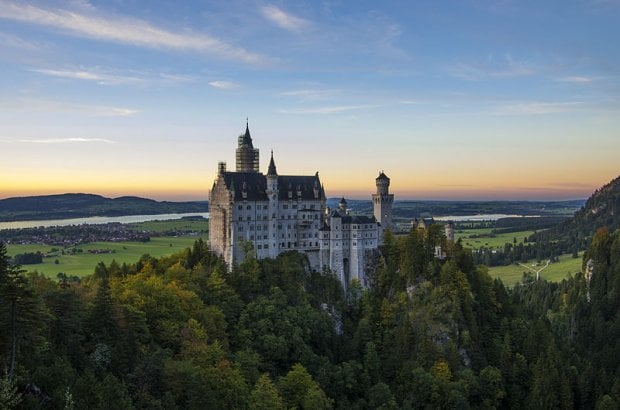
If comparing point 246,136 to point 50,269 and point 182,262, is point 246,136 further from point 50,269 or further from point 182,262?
point 50,269

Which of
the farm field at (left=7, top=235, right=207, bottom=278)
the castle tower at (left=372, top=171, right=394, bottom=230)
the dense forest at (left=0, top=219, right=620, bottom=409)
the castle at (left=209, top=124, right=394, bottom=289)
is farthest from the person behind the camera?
the farm field at (left=7, top=235, right=207, bottom=278)

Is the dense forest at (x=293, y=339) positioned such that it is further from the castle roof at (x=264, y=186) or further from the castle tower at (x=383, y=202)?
the castle roof at (x=264, y=186)

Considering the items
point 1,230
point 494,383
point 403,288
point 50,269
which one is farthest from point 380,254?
point 1,230

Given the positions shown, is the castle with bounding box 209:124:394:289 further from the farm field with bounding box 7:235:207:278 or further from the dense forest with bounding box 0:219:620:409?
the farm field with bounding box 7:235:207:278

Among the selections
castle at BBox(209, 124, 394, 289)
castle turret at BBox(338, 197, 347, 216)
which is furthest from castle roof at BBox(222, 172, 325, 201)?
castle turret at BBox(338, 197, 347, 216)

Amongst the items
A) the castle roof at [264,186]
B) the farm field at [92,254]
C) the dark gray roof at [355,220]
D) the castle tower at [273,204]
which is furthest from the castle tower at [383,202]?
the farm field at [92,254]

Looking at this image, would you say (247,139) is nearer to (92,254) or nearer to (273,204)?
(273,204)
